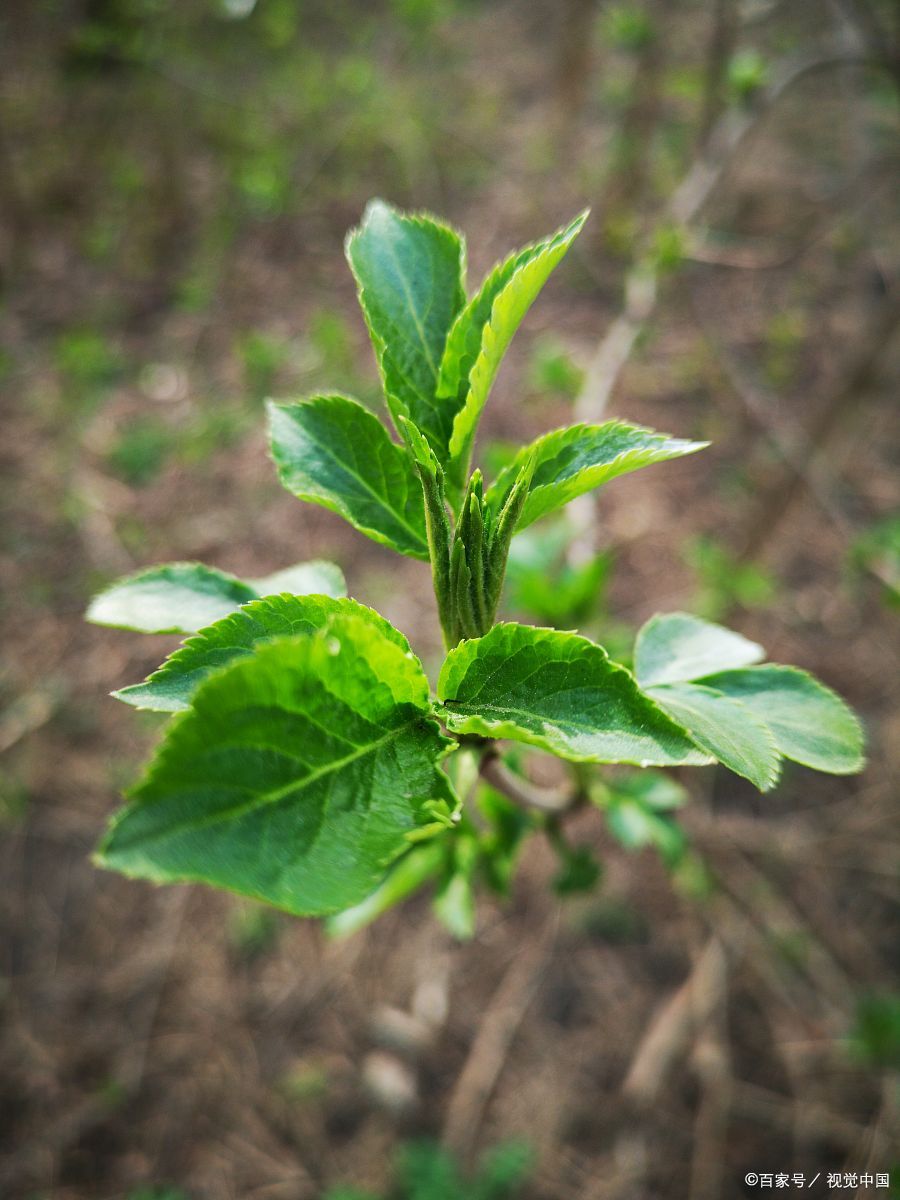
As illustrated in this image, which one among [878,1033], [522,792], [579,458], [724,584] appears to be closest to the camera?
[579,458]

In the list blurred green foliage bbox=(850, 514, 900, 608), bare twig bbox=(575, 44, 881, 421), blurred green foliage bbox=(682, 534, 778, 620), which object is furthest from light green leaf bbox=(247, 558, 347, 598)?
blurred green foliage bbox=(682, 534, 778, 620)

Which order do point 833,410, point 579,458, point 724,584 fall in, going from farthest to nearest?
1. point 724,584
2. point 833,410
3. point 579,458

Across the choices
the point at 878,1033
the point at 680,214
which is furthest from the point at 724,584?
the point at 878,1033

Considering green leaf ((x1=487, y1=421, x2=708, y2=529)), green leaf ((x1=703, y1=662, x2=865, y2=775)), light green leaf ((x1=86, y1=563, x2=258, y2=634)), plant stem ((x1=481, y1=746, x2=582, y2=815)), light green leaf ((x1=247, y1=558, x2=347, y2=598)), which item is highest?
green leaf ((x1=487, y1=421, x2=708, y2=529))

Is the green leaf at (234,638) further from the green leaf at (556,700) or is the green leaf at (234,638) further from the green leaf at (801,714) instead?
the green leaf at (801,714)

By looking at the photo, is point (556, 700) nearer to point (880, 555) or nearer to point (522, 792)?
point (522, 792)

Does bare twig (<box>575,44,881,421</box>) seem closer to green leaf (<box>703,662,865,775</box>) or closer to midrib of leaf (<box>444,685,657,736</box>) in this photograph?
green leaf (<box>703,662,865,775</box>)

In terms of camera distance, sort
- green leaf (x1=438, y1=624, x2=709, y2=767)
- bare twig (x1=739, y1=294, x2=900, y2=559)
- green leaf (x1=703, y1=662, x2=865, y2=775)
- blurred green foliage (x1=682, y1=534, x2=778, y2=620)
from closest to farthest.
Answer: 1. green leaf (x1=438, y1=624, x2=709, y2=767)
2. green leaf (x1=703, y1=662, x2=865, y2=775)
3. bare twig (x1=739, y1=294, x2=900, y2=559)
4. blurred green foliage (x1=682, y1=534, x2=778, y2=620)
